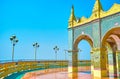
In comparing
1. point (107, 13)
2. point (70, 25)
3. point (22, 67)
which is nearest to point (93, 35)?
point (107, 13)

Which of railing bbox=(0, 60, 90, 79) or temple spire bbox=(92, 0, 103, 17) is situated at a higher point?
temple spire bbox=(92, 0, 103, 17)

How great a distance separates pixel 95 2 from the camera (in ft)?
64.7

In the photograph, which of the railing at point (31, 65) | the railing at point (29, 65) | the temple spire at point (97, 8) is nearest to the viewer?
the temple spire at point (97, 8)

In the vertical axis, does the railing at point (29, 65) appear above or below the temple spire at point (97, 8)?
below

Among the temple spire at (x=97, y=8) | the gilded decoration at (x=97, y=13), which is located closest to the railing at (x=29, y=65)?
the gilded decoration at (x=97, y=13)

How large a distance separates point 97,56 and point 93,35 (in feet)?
7.82

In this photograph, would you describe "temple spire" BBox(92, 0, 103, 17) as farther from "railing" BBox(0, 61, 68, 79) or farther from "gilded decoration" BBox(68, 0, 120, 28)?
"railing" BBox(0, 61, 68, 79)

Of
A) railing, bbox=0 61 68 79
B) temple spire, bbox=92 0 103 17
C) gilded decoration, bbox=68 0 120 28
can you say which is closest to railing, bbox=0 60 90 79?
railing, bbox=0 61 68 79

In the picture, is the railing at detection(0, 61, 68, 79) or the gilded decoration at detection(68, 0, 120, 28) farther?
the railing at detection(0, 61, 68, 79)

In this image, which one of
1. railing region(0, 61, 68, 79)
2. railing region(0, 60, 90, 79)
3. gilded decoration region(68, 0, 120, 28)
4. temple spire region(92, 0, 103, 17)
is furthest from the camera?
railing region(0, 60, 90, 79)

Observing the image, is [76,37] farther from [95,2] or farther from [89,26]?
[95,2]

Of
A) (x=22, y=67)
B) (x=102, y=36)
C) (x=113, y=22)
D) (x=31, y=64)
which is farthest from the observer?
(x=31, y=64)

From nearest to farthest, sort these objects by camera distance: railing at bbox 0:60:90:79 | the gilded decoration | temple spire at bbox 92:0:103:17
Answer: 1. the gilded decoration
2. temple spire at bbox 92:0:103:17
3. railing at bbox 0:60:90:79

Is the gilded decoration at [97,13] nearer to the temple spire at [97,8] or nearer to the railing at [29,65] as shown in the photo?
the temple spire at [97,8]
